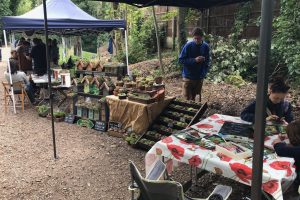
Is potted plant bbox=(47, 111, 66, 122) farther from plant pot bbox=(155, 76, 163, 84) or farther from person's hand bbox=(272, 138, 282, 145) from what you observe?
person's hand bbox=(272, 138, 282, 145)

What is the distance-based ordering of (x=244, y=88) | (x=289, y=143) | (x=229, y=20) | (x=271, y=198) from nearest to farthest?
1. (x=271, y=198)
2. (x=289, y=143)
3. (x=244, y=88)
4. (x=229, y=20)

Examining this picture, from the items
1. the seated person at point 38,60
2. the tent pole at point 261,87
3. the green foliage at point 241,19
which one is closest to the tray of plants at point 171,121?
the tent pole at point 261,87

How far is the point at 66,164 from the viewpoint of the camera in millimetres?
4590

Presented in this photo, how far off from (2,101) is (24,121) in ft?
8.79

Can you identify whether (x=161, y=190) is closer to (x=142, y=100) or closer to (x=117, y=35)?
(x=142, y=100)

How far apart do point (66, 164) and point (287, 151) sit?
3.15m

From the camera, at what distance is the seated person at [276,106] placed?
341 centimetres

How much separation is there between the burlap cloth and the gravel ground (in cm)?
37

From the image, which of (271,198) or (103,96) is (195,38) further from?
(271,198)

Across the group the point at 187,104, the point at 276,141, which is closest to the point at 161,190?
the point at 276,141

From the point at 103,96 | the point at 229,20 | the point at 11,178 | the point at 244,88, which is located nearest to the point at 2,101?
the point at 103,96

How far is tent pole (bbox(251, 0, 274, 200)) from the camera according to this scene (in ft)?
4.96

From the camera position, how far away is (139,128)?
5242 mm

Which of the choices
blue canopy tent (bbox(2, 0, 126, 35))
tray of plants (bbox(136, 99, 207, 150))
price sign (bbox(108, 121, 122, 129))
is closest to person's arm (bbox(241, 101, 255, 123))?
tray of plants (bbox(136, 99, 207, 150))
